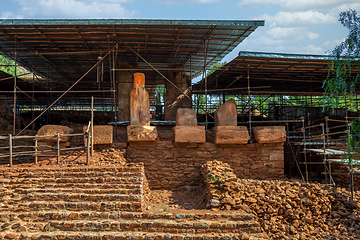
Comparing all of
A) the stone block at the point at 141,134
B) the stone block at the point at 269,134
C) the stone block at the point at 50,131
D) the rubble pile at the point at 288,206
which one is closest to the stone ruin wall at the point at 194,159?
the stone block at the point at 269,134

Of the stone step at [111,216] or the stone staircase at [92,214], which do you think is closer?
the stone staircase at [92,214]

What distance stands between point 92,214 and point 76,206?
0.50 m

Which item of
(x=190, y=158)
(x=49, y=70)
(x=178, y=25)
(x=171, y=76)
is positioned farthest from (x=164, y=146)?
(x=49, y=70)

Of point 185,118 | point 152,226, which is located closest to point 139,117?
point 185,118

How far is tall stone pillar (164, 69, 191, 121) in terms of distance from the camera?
13070mm

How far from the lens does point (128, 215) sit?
6.77 m

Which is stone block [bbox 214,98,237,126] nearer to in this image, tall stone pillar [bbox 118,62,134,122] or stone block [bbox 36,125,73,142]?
tall stone pillar [bbox 118,62,134,122]

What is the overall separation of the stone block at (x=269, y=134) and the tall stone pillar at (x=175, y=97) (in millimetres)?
4241

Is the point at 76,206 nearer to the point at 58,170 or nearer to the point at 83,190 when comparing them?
the point at 83,190

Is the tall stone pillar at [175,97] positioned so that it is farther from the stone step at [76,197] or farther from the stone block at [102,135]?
the stone step at [76,197]

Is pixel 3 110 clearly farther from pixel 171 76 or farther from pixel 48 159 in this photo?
pixel 171 76

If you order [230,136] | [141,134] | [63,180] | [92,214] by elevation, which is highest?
[141,134]

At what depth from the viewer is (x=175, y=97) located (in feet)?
43.4

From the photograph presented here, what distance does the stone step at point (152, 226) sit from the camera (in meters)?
6.46
